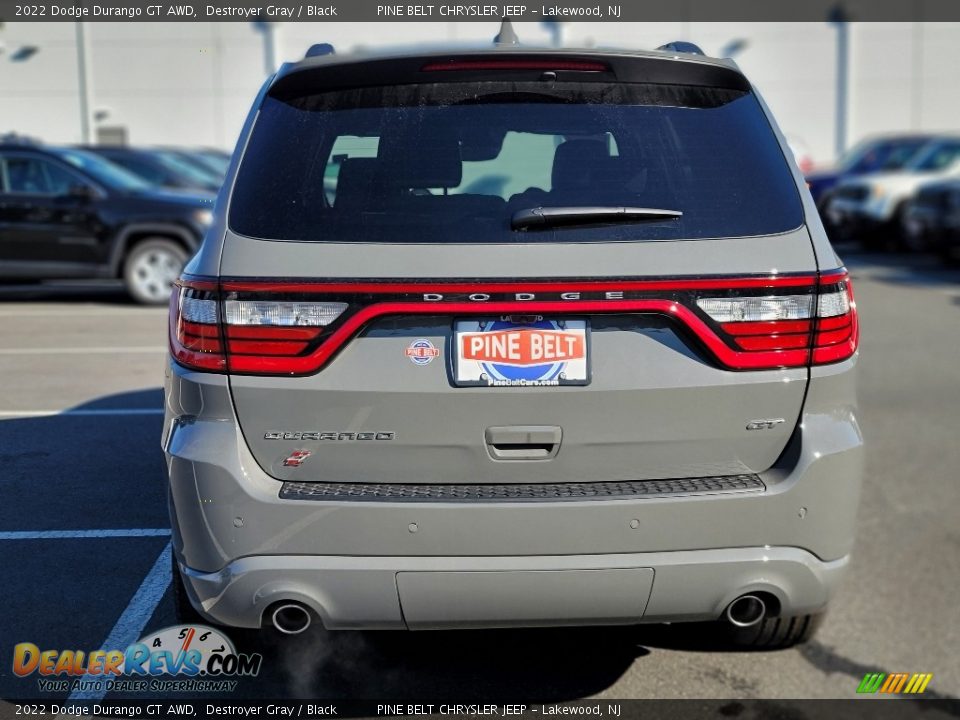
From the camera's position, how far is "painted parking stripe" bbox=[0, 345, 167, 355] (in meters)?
8.23

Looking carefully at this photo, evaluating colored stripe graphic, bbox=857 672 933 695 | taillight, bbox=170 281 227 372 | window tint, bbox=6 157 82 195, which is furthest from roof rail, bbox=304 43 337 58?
window tint, bbox=6 157 82 195

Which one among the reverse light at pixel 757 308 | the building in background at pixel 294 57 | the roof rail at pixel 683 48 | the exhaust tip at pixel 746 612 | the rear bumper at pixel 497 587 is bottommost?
the exhaust tip at pixel 746 612

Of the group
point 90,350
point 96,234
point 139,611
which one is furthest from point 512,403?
point 96,234

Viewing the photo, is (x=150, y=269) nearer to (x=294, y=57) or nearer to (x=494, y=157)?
(x=494, y=157)

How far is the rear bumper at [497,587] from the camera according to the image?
2.82m

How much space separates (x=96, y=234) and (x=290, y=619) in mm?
9764

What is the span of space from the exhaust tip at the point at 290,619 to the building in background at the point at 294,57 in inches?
1291

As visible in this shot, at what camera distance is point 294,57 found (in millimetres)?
35094

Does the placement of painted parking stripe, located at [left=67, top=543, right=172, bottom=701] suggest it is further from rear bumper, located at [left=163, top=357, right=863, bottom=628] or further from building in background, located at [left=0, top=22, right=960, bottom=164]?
building in background, located at [left=0, top=22, right=960, bottom=164]

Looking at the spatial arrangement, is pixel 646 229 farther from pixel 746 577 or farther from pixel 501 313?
pixel 746 577

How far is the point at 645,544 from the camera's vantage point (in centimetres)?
286

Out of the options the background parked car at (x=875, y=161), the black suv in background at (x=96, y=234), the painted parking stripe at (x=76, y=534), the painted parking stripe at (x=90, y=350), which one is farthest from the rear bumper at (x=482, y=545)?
the background parked car at (x=875, y=161)

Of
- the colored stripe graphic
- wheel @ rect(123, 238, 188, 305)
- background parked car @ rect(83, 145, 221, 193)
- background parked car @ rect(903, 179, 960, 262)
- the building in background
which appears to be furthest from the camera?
the building in background

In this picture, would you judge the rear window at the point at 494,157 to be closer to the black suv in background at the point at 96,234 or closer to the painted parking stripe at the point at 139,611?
the painted parking stripe at the point at 139,611
